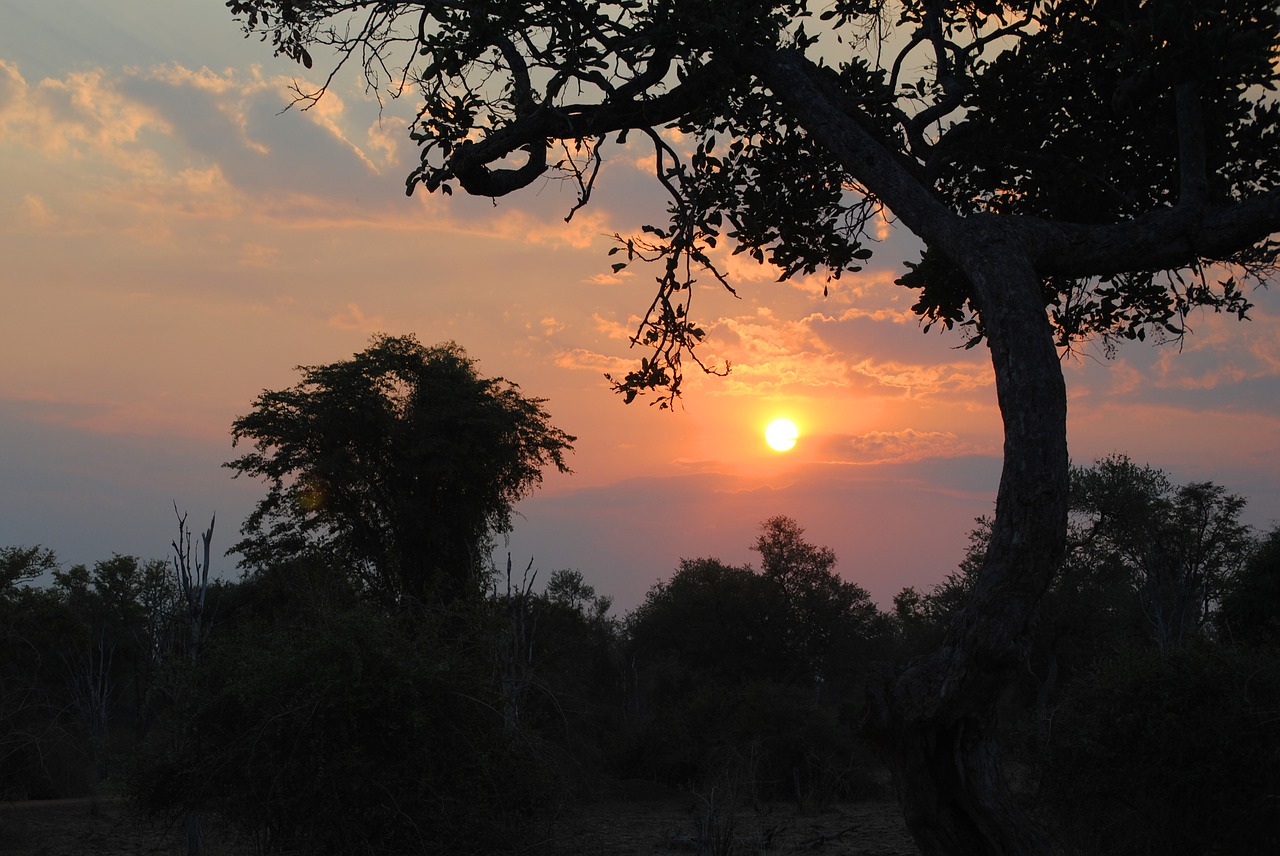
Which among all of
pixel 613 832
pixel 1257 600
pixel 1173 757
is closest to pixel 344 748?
pixel 1173 757

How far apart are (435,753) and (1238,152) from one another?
940 centimetres

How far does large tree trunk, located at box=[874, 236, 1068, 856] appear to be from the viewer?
382 cm

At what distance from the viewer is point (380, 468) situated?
29656mm

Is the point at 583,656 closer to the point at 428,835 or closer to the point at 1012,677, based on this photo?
the point at 428,835

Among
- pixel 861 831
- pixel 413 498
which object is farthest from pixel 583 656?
pixel 861 831

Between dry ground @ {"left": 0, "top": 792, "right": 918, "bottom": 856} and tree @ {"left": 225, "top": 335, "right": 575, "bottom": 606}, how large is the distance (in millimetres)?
8907

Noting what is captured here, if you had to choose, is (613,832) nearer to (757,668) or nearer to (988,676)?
(988,676)

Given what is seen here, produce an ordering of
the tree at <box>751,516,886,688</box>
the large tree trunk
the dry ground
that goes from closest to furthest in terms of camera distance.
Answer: the large tree trunk → the dry ground → the tree at <box>751,516,886,688</box>

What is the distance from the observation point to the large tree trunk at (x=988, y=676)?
3824mm

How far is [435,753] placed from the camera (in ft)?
35.5

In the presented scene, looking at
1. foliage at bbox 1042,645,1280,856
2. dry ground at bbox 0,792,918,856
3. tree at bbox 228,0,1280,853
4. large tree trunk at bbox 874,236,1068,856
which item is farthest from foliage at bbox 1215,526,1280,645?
large tree trunk at bbox 874,236,1068,856

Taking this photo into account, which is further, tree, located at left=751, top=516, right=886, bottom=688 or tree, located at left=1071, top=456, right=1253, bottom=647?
tree, located at left=751, top=516, right=886, bottom=688

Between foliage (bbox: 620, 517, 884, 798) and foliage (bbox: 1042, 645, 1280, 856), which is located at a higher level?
foliage (bbox: 1042, 645, 1280, 856)

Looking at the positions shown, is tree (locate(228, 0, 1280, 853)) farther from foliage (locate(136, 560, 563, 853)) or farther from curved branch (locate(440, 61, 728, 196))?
foliage (locate(136, 560, 563, 853))
